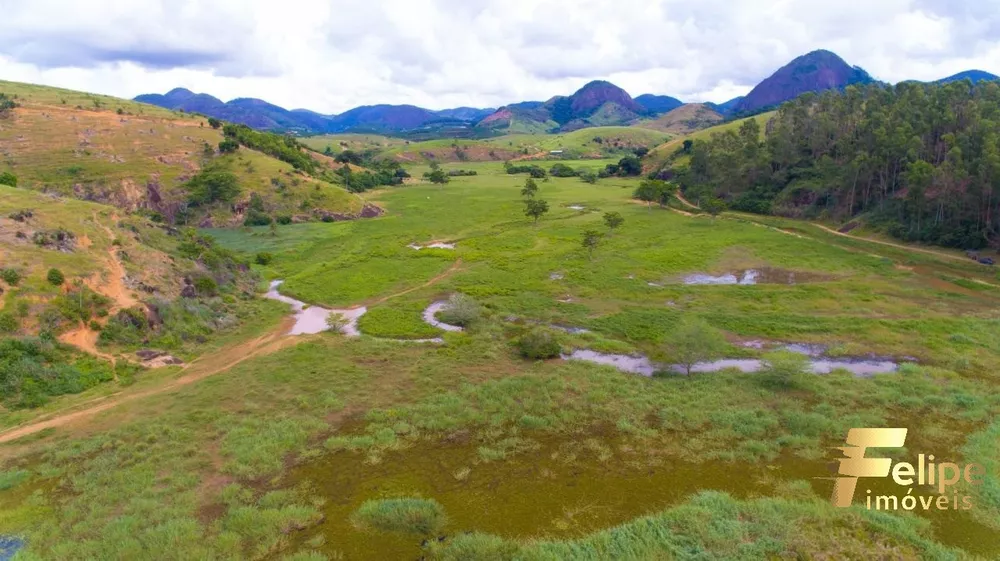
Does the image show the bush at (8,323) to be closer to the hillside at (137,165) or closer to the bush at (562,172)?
the hillside at (137,165)

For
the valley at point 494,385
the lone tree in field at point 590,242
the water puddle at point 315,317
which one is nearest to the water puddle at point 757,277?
the valley at point 494,385

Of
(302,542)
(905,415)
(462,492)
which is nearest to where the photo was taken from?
(302,542)

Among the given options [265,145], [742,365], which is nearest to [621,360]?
[742,365]

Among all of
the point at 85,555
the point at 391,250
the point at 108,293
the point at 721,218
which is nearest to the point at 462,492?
the point at 85,555

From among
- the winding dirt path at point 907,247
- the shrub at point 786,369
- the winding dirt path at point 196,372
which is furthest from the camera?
the winding dirt path at point 907,247

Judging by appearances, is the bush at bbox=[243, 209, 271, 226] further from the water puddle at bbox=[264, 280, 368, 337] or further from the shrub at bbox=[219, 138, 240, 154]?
the water puddle at bbox=[264, 280, 368, 337]

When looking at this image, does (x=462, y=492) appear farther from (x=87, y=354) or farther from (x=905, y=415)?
(x=87, y=354)

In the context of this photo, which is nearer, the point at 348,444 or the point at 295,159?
the point at 348,444
